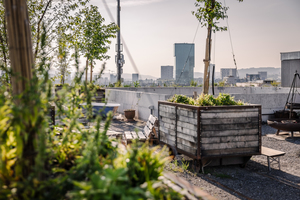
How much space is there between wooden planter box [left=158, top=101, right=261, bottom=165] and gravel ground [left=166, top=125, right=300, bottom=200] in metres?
0.28

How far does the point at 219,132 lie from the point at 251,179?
3.00 ft

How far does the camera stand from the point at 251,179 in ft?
15.1

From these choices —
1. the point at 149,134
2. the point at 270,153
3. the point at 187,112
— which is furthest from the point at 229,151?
the point at 149,134

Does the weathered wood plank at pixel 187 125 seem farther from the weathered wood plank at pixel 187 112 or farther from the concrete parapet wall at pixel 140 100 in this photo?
the concrete parapet wall at pixel 140 100

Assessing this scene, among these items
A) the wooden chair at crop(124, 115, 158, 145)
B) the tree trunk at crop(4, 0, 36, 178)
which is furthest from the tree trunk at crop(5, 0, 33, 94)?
the wooden chair at crop(124, 115, 158, 145)

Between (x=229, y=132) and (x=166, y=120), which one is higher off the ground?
(x=166, y=120)

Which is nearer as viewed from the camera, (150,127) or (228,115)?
(228,115)

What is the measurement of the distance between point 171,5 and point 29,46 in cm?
1127

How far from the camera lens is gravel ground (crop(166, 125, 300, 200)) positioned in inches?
158

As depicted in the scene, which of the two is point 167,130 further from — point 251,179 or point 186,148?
point 251,179

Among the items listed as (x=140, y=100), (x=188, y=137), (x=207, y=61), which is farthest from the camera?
(x=140, y=100)

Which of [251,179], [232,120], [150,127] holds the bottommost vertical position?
[251,179]

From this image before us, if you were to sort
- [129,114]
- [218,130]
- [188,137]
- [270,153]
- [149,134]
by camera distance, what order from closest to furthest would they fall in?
[218,130] < [188,137] < [270,153] < [149,134] < [129,114]

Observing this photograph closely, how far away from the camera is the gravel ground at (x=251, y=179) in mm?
4016
